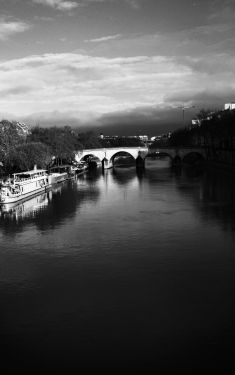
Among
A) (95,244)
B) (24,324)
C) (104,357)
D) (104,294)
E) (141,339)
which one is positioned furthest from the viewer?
(95,244)

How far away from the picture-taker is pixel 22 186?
163ft

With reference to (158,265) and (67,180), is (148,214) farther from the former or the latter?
(67,180)

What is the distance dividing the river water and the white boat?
8.92 metres

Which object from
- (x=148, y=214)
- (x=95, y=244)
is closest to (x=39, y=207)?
(x=148, y=214)

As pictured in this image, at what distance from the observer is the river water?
13414 millimetres

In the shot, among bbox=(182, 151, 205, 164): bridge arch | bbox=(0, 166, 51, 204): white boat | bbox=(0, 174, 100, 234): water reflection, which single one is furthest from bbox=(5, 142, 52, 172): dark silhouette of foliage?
bbox=(182, 151, 205, 164): bridge arch

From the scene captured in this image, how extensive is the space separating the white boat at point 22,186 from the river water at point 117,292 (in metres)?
8.92

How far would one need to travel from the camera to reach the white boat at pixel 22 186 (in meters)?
45.2

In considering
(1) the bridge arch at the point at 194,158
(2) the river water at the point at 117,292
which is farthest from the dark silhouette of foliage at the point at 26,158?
(1) the bridge arch at the point at 194,158

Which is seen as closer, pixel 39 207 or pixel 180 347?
pixel 180 347

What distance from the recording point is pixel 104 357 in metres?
13.3

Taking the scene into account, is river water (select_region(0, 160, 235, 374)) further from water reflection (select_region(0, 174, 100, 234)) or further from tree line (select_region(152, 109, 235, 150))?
tree line (select_region(152, 109, 235, 150))

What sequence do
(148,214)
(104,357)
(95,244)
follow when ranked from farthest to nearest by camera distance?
(148,214) < (95,244) < (104,357)

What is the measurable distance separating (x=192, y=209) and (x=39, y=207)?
14.2 metres
